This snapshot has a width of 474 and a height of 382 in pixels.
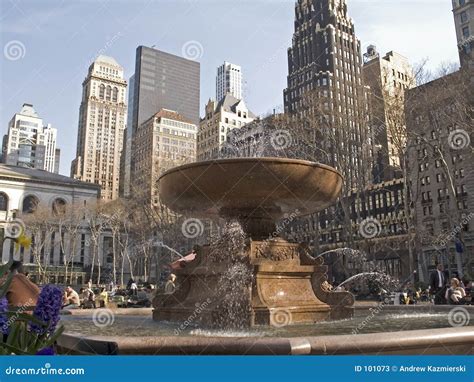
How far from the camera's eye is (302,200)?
8.27m

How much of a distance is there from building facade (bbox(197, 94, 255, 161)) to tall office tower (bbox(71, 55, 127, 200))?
61.4m

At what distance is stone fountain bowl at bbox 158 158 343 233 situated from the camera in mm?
7336

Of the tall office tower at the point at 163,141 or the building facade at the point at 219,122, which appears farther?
the tall office tower at the point at 163,141

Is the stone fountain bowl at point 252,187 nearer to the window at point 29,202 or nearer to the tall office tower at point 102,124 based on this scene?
the window at point 29,202

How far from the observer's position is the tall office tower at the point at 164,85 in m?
77.3

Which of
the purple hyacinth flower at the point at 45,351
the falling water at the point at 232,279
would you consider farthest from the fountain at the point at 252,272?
the purple hyacinth flower at the point at 45,351

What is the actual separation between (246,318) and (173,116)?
54.2 meters

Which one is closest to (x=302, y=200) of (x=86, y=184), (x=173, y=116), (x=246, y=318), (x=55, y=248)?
(x=246, y=318)

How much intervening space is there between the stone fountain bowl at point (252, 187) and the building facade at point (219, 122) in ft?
101

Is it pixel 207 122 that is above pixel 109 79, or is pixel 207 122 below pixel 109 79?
below

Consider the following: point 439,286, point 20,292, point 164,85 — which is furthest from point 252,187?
point 164,85

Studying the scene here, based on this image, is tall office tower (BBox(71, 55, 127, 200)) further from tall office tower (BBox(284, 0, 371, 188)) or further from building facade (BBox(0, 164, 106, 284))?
tall office tower (BBox(284, 0, 371, 188))

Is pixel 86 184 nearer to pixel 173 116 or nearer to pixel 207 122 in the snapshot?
pixel 173 116

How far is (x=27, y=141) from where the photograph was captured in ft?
388
